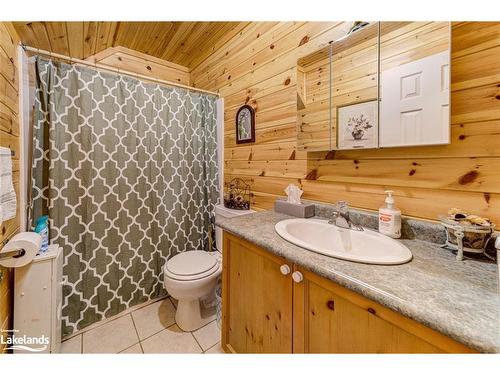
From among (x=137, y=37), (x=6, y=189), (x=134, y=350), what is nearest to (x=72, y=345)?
(x=134, y=350)

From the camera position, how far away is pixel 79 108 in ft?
4.71

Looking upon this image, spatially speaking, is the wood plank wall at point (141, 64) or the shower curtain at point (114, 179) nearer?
the shower curtain at point (114, 179)

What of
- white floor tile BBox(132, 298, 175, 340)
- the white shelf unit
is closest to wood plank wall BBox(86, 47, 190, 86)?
the white shelf unit

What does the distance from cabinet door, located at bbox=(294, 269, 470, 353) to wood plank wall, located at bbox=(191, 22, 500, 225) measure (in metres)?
0.58

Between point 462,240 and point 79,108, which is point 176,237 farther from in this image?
point 462,240

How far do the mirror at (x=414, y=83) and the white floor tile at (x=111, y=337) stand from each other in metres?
1.91

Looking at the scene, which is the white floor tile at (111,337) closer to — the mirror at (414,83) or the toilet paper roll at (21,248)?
the toilet paper roll at (21,248)

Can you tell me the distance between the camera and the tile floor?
134 cm

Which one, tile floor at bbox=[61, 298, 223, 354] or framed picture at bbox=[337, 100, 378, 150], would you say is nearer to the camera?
framed picture at bbox=[337, 100, 378, 150]

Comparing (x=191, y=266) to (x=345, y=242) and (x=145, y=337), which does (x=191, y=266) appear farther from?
(x=345, y=242)

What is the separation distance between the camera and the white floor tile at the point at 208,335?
4.58ft

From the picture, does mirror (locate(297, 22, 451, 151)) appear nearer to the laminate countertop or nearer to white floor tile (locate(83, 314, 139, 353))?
the laminate countertop

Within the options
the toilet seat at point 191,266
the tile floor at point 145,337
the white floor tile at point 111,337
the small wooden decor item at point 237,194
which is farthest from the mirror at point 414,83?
the white floor tile at point 111,337

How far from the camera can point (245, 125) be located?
1.83m
